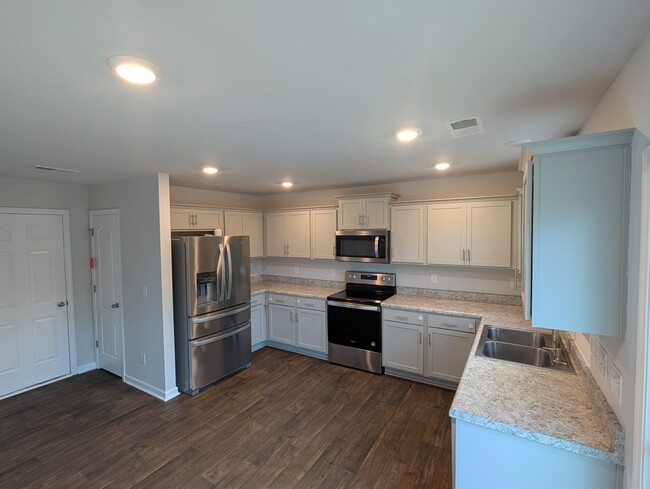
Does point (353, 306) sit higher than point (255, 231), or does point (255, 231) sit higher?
point (255, 231)

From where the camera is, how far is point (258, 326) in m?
4.65

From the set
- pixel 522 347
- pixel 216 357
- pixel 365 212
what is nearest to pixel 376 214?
pixel 365 212

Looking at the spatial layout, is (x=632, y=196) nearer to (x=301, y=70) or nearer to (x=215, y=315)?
(x=301, y=70)

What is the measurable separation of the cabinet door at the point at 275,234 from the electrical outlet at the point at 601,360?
398 centimetres

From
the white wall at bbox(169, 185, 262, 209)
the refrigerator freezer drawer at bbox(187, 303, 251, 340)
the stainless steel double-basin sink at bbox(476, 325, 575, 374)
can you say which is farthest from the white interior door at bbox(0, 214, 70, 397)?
the stainless steel double-basin sink at bbox(476, 325, 575, 374)

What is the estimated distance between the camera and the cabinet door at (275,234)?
4.99 meters

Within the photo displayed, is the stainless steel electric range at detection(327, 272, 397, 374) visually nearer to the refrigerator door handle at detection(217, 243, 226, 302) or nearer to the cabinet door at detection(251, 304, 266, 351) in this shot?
the cabinet door at detection(251, 304, 266, 351)

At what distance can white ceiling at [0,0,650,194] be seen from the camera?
0.86 metres

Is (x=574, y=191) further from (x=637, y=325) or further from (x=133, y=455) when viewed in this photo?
(x=133, y=455)

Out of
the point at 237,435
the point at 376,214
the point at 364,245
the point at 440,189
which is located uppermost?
the point at 440,189

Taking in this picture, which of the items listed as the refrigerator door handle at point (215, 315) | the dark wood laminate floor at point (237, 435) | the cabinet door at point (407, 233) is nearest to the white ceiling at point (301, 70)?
the cabinet door at point (407, 233)

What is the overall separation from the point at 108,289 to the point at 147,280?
923 millimetres

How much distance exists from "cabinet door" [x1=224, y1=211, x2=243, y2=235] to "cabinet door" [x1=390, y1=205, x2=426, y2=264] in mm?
2265

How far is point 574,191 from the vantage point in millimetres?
1337
